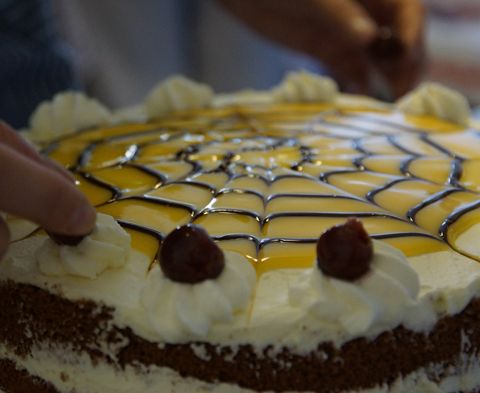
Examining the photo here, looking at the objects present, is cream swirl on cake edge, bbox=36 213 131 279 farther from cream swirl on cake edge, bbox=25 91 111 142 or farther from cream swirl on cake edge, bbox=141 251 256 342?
cream swirl on cake edge, bbox=25 91 111 142

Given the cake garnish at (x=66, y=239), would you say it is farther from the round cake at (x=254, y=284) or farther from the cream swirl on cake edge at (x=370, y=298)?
the cream swirl on cake edge at (x=370, y=298)

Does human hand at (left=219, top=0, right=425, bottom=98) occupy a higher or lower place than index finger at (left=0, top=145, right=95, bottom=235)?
higher

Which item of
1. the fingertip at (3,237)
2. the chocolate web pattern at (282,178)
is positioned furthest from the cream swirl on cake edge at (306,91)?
the fingertip at (3,237)

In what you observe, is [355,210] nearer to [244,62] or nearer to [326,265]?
[326,265]

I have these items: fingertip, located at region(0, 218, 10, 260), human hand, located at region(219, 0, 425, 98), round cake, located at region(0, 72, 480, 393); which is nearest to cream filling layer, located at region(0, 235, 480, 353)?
round cake, located at region(0, 72, 480, 393)

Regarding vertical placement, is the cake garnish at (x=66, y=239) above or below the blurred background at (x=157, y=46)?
below

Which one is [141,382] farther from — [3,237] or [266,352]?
[3,237]

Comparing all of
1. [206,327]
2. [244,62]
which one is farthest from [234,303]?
[244,62]
